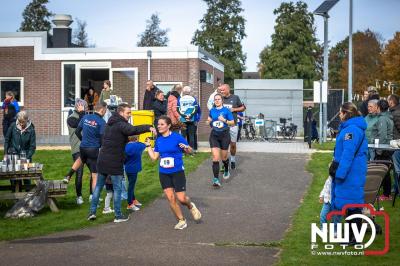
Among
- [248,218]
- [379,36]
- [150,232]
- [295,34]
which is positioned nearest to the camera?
[150,232]

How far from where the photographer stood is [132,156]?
1194 cm

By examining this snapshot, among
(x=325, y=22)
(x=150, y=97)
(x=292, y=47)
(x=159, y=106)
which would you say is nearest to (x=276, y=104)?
(x=325, y=22)

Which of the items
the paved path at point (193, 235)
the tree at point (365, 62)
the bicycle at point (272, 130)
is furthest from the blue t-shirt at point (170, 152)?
the tree at point (365, 62)

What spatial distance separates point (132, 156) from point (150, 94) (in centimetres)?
742

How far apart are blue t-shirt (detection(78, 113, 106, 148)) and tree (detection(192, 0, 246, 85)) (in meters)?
59.3

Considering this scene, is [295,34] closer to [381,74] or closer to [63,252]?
[381,74]

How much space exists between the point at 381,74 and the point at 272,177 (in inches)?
2483

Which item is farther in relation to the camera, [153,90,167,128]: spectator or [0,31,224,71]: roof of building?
[0,31,224,71]: roof of building

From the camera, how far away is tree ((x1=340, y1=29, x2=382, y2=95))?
250 feet

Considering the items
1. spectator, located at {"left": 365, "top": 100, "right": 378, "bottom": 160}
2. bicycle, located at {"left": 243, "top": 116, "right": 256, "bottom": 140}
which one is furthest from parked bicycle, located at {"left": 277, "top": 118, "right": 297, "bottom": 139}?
spectator, located at {"left": 365, "top": 100, "right": 378, "bottom": 160}

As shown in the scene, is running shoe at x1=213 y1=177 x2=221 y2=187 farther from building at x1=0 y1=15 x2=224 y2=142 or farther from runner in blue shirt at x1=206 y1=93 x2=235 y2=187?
building at x1=0 y1=15 x2=224 y2=142

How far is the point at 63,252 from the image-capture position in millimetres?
8852

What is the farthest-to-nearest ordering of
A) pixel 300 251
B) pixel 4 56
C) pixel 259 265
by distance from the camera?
pixel 4 56 → pixel 300 251 → pixel 259 265

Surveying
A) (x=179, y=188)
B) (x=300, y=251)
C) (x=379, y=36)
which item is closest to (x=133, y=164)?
(x=179, y=188)
